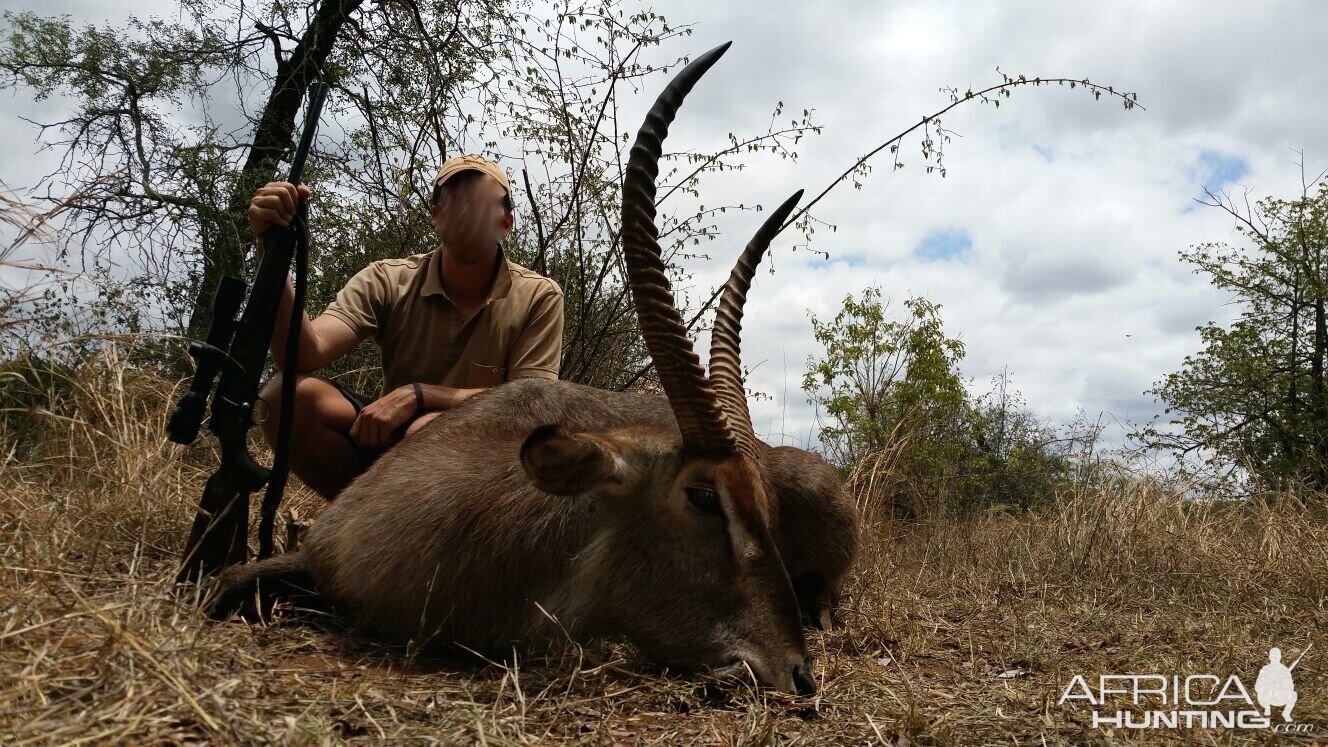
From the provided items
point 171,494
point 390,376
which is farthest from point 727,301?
point 171,494

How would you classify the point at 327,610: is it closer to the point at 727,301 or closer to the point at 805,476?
the point at 727,301

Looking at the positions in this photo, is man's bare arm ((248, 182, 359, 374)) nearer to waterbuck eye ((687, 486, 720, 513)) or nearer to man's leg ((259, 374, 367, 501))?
man's leg ((259, 374, 367, 501))

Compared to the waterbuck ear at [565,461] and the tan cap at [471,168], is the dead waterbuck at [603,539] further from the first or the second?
the tan cap at [471,168]

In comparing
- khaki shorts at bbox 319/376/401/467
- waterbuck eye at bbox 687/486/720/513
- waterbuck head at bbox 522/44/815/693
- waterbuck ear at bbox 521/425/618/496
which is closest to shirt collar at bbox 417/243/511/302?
khaki shorts at bbox 319/376/401/467

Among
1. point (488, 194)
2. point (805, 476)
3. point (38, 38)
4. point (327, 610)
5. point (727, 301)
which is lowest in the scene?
point (327, 610)

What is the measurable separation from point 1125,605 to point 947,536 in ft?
7.01

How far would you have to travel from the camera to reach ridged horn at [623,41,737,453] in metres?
3.10

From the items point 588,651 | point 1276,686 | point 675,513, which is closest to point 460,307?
point 675,513

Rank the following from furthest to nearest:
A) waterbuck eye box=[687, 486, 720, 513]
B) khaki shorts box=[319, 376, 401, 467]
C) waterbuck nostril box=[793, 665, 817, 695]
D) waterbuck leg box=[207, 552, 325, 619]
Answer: khaki shorts box=[319, 376, 401, 467] < waterbuck leg box=[207, 552, 325, 619] < waterbuck eye box=[687, 486, 720, 513] < waterbuck nostril box=[793, 665, 817, 695]

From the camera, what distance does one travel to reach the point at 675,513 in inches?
121

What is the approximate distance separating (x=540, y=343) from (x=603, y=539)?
2004 millimetres

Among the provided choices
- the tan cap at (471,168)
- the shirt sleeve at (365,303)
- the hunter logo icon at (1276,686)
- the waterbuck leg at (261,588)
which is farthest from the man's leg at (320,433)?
the hunter logo icon at (1276,686)

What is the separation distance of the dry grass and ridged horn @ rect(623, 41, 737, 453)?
2.78 feet

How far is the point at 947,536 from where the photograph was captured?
6.91 m
